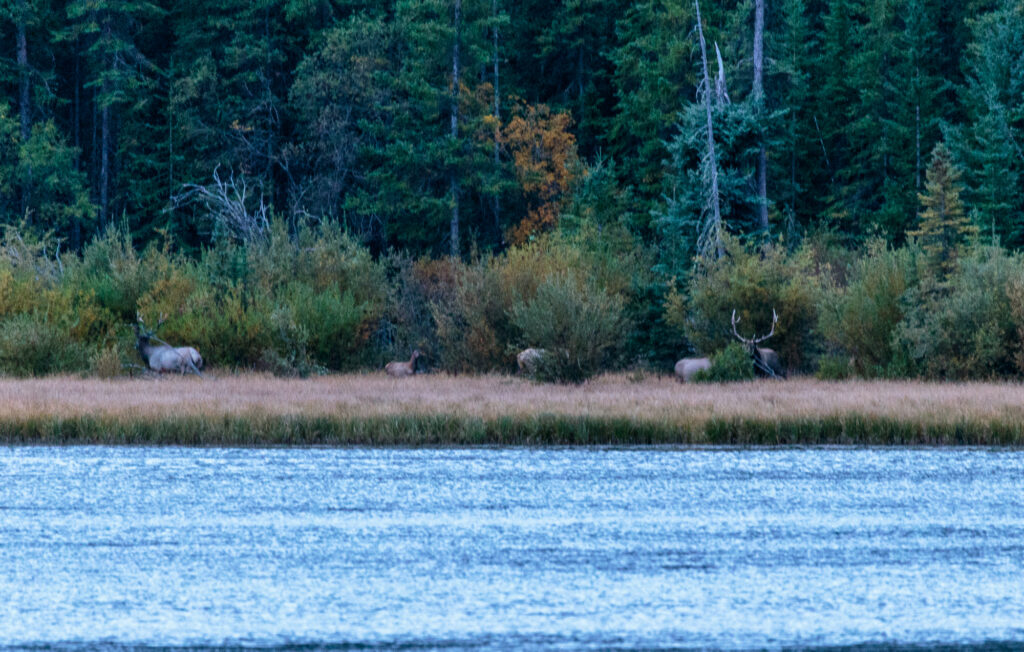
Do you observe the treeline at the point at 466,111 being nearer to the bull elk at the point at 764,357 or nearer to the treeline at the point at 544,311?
the treeline at the point at 544,311

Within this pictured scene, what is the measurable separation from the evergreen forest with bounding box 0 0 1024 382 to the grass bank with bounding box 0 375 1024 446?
188 inches

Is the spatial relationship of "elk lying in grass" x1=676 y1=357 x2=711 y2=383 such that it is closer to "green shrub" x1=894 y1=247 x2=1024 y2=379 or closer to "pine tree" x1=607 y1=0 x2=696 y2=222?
"green shrub" x1=894 y1=247 x2=1024 y2=379

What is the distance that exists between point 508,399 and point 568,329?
4.19 metres

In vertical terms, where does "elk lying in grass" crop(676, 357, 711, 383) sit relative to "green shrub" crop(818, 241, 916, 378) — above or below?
below

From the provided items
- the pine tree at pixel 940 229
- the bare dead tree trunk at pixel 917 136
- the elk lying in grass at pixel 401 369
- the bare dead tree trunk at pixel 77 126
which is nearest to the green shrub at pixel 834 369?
the pine tree at pixel 940 229

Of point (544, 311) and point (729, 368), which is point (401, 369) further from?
point (729, 368)

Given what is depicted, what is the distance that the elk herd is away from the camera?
19578 mm

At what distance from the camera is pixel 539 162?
4131cm

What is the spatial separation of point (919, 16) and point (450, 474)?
35782 millimetres

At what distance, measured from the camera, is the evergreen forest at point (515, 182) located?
21.4 meters

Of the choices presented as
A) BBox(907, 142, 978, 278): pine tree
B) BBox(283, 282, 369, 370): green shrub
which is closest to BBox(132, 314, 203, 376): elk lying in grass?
BBox(283, 282, 369, 370): green shrub

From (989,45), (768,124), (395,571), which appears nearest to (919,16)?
(989,45)

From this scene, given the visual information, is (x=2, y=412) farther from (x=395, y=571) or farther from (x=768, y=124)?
(x=768, y=124)

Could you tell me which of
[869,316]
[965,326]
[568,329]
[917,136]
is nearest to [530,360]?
[568,329]
